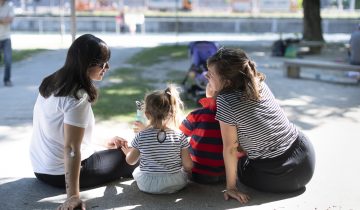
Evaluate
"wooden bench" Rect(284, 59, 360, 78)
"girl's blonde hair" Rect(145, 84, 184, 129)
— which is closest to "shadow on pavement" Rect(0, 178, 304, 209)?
"girl's blonde hair" Rect(145, 84, 184, 129)

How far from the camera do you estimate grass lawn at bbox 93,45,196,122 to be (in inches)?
251

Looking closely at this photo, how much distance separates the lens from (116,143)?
3734mm

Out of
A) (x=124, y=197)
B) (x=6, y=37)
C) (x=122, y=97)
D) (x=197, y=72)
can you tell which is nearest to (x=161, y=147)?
(x=124, y=197)

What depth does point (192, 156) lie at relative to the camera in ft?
11.9

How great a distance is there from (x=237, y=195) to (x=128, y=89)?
4830 mm

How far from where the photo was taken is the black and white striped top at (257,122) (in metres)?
3.28

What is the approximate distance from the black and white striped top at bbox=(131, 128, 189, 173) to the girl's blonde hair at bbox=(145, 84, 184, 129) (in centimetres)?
6

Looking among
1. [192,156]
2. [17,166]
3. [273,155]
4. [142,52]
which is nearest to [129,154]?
[192,156]

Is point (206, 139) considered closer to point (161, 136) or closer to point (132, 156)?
point (161, 136)

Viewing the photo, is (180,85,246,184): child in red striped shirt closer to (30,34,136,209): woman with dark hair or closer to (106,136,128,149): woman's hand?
(106,136,128,149): woman's hand

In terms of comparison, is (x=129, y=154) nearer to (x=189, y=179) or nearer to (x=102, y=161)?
(x=102, y=161)

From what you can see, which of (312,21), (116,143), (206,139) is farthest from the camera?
(312,21)

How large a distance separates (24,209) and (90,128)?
2.28ft

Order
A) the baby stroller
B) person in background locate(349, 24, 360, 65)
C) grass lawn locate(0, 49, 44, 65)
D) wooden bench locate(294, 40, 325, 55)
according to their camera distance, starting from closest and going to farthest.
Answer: the baby stroller, person in background locate(349, 24, 360, 65), grass lawn locate(0, 49, 44, 65), wooden bench locate(294, 40, 325, 55)
